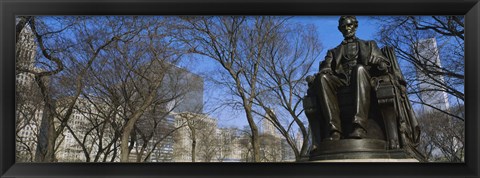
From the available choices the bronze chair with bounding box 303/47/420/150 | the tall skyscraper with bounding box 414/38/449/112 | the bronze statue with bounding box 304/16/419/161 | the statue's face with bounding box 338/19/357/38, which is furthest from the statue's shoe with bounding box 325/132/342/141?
the tall skyscraper with bounding box 414/38/449/112

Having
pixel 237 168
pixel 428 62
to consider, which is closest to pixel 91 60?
pixel 428 62

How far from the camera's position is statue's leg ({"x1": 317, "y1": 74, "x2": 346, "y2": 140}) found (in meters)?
4.35

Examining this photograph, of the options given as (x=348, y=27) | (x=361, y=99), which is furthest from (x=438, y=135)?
(x=361, y=99)

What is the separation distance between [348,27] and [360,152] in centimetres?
154

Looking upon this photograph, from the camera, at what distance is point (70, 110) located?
44.4 ft

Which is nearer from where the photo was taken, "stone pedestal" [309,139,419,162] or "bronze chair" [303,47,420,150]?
"stone pedestal" [309,139,419,162]

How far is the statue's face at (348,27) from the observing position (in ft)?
16.0

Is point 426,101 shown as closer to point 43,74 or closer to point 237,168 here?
point 43,74

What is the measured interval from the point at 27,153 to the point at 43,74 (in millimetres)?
2512

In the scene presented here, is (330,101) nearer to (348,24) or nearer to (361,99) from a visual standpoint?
(361,99)

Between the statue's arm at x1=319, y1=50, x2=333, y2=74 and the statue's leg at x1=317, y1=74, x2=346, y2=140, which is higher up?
the statue's arm at x1=319, y1=50, x2=333, y2=74

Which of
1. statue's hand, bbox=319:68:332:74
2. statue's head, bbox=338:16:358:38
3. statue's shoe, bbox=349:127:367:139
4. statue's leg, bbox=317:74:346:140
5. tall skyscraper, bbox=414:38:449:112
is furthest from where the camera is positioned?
tall skyscraper, bbox=414:38:449:112

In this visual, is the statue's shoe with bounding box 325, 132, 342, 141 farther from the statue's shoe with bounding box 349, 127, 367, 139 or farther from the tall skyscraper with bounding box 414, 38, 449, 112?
the tall skyscraper with bounding box 414, 38, 449, 112

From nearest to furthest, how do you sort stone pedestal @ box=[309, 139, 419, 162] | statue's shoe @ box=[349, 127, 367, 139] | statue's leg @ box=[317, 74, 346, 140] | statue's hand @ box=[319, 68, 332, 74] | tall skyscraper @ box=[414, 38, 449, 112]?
stone pedestal @ box=[309, 139, 419, 162] → statue's shoe @ box=[349, 127, 367, 139] → statue's leg @ box=[317, 74, 346, 140] → statue's hand @ box=[319, 68, 332, 74] → tall skyscraper @ box=[414, 38, 449, 112]
